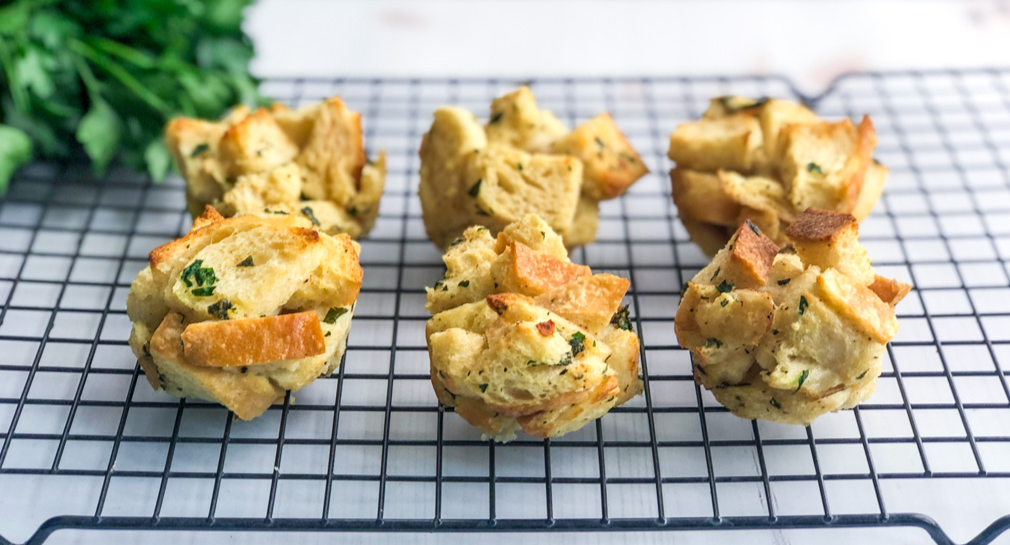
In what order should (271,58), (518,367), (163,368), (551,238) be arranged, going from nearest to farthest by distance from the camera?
(518,367)
(163,368)
(551,238)
(271,58)

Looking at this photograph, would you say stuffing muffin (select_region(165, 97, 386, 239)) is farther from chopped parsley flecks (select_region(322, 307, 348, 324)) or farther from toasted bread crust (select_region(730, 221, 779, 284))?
toasted bread crust (select_region(730, 221, 779, 284))

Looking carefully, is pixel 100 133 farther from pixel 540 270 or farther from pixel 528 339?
pixel 528 339

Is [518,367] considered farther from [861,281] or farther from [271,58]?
[271,58]

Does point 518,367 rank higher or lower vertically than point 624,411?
higher

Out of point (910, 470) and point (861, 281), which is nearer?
point (861, 281)

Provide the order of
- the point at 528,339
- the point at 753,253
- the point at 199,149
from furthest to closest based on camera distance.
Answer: the point at 199,149
the point at 753,253
the point at 528,339

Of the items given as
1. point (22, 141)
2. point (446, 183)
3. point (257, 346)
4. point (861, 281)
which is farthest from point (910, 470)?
point (22, 141)

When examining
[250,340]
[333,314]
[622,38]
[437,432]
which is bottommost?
[622,38]

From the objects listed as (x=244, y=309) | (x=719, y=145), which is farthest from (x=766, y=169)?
(x=244, y=309)

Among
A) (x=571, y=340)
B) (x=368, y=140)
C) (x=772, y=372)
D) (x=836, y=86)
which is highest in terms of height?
(x=571, y=340)
